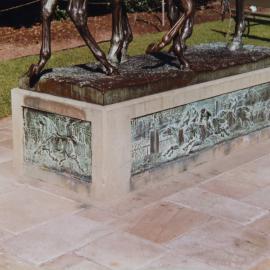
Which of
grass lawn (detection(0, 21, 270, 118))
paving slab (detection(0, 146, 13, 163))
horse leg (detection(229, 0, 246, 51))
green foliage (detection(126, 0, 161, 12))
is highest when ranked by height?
horse leg (detection(229, 0, 246, 51))

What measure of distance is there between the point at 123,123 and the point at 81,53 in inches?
359

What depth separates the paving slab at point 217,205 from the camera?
234 inches

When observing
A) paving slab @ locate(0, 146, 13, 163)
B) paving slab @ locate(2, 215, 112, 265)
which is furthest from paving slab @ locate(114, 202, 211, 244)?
paving slab @ locate(0, 146, 13, 163)

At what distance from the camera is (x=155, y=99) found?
6.43 m

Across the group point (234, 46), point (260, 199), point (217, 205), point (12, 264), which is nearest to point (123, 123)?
point (217, 205)

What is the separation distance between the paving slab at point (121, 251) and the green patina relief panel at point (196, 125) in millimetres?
1202

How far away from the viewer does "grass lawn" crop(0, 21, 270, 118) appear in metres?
11.7

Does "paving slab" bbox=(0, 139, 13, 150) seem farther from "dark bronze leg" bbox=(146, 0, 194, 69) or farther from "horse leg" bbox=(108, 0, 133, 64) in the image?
"dark bronze leg" bbox=(146, 0, 194, 69)

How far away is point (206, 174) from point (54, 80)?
195cm

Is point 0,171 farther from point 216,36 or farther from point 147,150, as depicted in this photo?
point 216,36

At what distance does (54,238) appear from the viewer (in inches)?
213

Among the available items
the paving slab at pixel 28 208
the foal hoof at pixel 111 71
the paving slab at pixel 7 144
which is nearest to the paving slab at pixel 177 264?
the paving slab at pixel 28 208

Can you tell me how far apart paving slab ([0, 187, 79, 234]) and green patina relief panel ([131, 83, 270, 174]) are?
2.73 feet

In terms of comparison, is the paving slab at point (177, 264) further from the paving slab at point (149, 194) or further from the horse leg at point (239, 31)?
the horse leg at point (239, 31)
